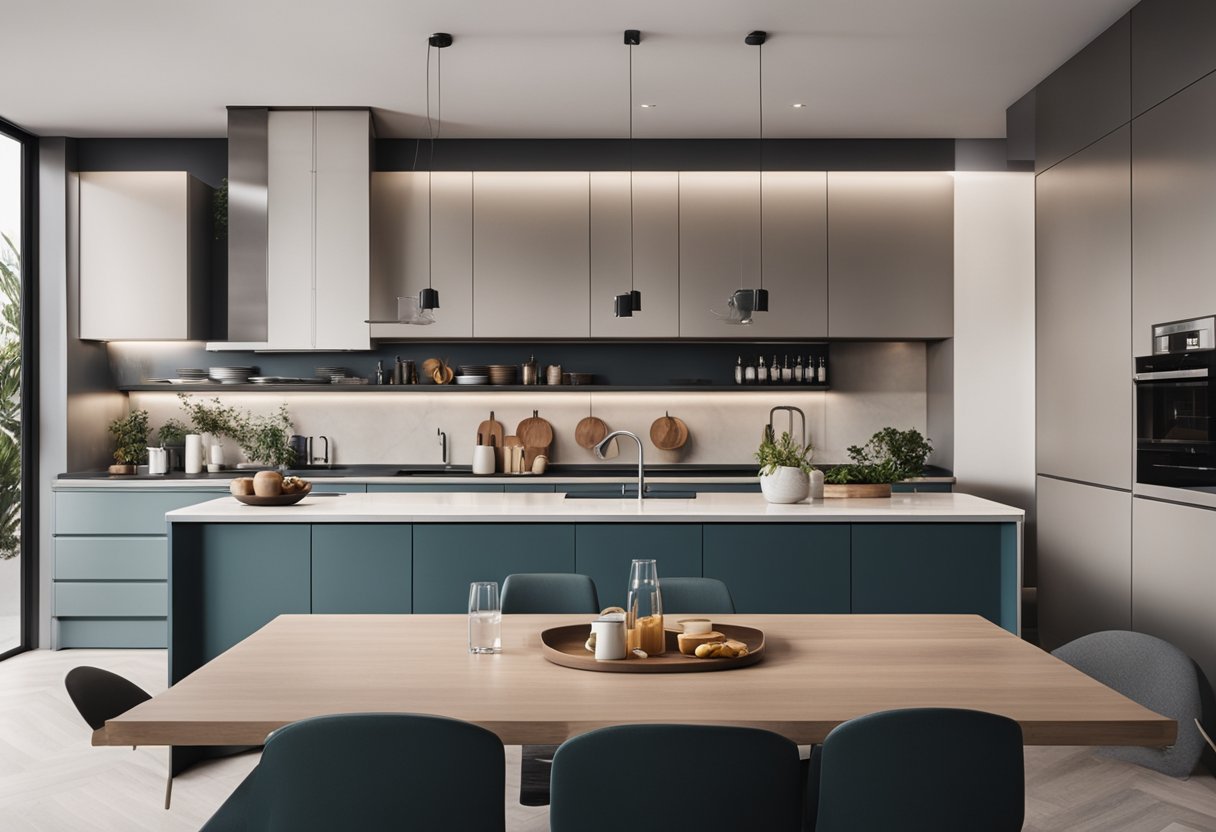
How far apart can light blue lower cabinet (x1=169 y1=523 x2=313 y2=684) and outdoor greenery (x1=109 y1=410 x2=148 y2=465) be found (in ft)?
7.45

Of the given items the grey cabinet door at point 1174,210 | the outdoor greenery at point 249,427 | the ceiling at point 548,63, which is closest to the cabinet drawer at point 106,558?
the outdoor greenery at point 249,427

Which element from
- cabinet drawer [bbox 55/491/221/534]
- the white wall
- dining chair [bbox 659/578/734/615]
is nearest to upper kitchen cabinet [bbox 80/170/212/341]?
cabinet drawer [bbox 55/491/221/534]

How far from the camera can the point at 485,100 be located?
16.8ft

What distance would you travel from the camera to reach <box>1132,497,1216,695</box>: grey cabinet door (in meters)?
3.36

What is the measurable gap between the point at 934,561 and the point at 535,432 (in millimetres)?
2942

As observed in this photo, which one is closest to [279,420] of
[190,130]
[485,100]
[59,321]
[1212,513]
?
[59,321]

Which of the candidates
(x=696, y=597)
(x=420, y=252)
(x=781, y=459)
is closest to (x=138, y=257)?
(x=420, y=252)

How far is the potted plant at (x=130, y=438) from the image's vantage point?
5.74 m

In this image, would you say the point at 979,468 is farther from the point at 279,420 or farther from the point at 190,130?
the point at 190,130

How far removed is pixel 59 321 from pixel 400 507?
9.66ft

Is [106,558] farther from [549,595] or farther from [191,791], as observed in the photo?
[549,595]

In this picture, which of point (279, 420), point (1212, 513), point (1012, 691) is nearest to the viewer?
point (1012, 691)

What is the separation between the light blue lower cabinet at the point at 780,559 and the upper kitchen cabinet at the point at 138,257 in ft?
11.4

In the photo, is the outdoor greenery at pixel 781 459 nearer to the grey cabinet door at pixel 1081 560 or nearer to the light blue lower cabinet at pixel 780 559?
the light blue lower cabinet at pixel 780 559
